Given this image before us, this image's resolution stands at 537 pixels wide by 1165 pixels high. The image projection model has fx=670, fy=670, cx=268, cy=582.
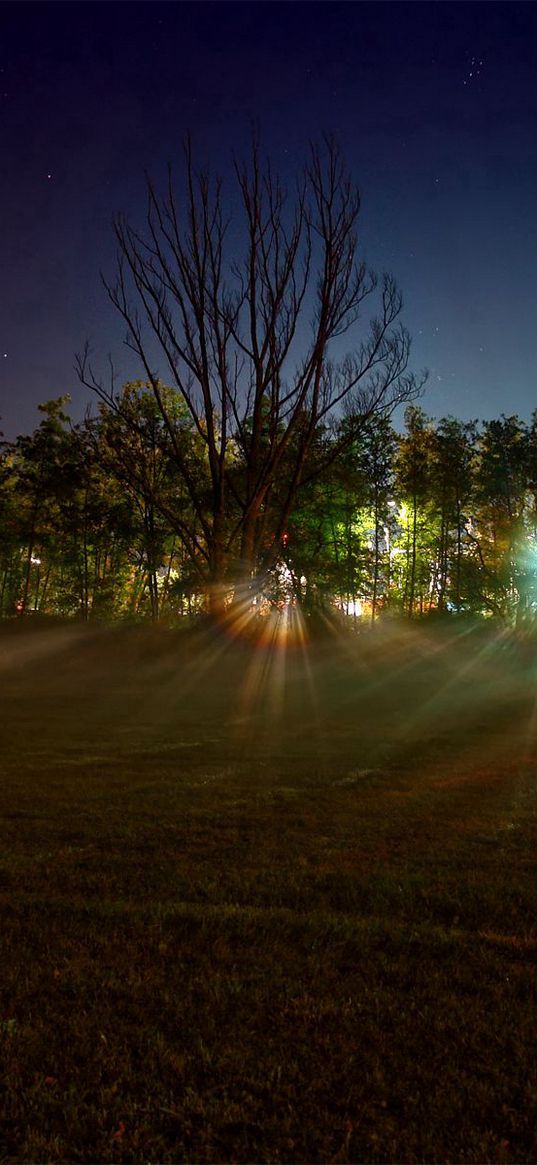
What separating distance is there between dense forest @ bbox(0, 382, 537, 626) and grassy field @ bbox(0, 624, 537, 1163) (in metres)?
25.3

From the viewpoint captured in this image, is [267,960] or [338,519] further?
[338,519]

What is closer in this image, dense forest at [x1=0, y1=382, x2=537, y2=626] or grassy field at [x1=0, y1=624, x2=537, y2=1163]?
grassy field at [x1=0, y1=624, x2=537, y2=1163]

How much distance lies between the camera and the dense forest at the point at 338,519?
35.8 m

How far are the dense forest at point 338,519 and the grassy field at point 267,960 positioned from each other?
2531cm

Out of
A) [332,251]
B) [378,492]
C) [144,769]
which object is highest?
[332,251]

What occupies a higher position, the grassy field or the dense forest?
the dense forest

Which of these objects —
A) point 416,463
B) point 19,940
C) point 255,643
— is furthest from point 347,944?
point 416,463

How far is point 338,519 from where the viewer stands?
38469mm

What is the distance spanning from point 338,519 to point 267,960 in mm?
35310

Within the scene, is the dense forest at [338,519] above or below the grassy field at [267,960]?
above

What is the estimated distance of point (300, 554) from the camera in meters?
35.7

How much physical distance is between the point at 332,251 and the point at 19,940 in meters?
23.3

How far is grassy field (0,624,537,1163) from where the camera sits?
8.60 ft

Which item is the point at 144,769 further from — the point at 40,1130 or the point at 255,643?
the point at 255,643
